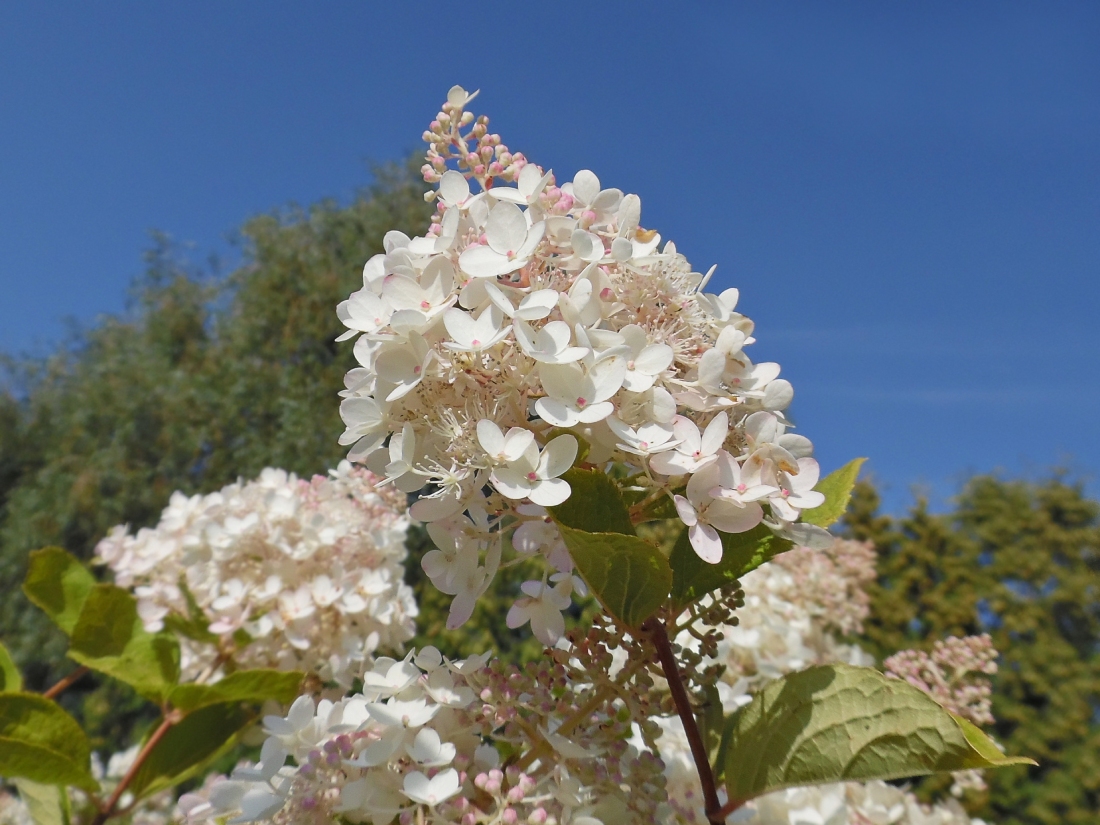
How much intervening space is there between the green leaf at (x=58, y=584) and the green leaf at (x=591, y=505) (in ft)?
3.51

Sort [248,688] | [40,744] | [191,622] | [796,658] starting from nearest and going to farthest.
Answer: [40,744] → [248,688] → [191,622] → [796,658]

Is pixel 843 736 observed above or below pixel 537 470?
below

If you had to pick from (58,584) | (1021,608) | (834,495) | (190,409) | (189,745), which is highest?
(190,409)

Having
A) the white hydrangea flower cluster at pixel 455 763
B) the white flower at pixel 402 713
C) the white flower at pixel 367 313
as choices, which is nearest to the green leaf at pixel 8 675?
the white hydrangea flower cluster at pixel 455 763

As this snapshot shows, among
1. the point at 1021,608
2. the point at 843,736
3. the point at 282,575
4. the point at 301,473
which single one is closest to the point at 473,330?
the point at 843,736

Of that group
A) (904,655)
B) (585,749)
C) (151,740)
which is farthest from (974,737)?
(151,740)

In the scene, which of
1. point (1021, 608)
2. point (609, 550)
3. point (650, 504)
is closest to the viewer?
point (609, 550)

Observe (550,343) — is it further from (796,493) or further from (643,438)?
(796,493)

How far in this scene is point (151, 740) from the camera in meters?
1.24

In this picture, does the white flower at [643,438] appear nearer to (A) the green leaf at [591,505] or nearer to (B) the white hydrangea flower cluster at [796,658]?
(A) the green leaf at [591,505]

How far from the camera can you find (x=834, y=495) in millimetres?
665

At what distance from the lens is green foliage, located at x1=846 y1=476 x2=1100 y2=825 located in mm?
2924

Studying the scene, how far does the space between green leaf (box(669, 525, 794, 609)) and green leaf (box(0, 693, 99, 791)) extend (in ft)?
2.99

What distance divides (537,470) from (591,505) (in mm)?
48
